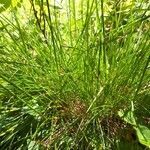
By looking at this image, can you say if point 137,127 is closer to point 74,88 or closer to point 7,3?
point 74,88

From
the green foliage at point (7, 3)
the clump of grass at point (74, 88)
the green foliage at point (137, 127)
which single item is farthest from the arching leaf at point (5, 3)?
the green foliage at point (137, 127)

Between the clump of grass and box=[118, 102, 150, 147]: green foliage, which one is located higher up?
the clump of grass

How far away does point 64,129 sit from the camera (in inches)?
44.6

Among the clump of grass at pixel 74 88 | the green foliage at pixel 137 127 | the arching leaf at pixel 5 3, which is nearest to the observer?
the green foliage at pixel 137 127

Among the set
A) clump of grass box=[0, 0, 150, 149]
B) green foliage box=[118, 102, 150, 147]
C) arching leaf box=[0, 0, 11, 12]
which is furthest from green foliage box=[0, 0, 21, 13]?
green foliage box=[118, 102, 150, 147]

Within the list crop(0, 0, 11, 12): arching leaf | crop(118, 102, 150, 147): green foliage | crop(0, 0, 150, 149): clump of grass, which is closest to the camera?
crop(118, 102, 150, 147): green foliage

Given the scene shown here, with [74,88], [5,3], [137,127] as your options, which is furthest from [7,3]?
[137,127]

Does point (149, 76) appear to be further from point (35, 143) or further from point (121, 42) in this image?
point (35, 143)

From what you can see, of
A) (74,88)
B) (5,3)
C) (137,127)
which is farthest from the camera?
(5,3)

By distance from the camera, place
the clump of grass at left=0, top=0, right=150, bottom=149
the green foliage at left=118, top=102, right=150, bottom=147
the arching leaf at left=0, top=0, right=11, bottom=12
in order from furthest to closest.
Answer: the arching leaf at left=0, top=0, right=11, bottom=12 < the clump of grass at left=0, top=0, right=150, bottom=149 < the green foliage at left=118, top=102, right=150, bottom=147

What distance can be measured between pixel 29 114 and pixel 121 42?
1.04 ft

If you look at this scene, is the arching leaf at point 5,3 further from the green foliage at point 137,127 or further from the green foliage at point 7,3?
the green foliage at point 137,127

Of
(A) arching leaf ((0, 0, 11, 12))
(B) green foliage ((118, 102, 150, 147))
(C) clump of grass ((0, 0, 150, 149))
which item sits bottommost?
(B) green foliage ((118, 102, 150, 147))

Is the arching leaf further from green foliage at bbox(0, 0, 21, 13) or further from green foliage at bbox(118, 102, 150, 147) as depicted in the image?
green foliage at bbox(118, 102, 150, 147)
